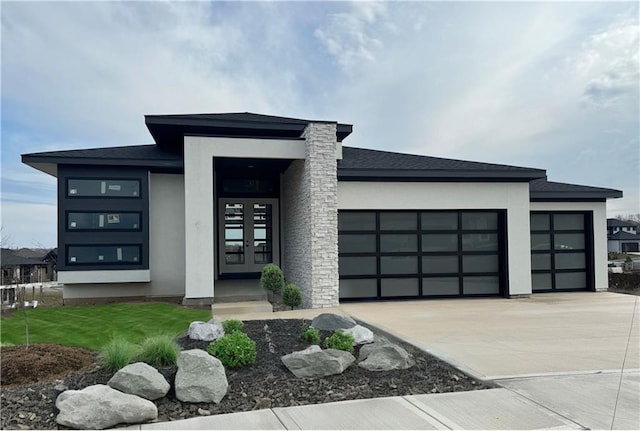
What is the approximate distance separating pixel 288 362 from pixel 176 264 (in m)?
8.84

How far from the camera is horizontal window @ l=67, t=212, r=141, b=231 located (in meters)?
12.1

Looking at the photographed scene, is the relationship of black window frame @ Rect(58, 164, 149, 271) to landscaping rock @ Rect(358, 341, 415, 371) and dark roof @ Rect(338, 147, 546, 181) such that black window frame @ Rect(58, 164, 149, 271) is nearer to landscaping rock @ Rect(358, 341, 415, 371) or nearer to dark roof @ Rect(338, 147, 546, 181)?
dark roof @ Rect(338, 147, 546, 181)

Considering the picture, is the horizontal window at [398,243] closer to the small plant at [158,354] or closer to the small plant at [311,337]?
the small plant at [311,337]

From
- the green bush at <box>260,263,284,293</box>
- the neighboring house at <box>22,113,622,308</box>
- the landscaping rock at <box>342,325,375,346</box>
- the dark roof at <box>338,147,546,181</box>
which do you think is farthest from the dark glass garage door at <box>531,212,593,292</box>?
the landscaping rock at <box>342,325,375,346</box>

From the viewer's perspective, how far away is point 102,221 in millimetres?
12281

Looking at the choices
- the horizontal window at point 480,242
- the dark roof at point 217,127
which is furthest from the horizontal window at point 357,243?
the dark roof at point 217,127

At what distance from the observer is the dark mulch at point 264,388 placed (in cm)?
410

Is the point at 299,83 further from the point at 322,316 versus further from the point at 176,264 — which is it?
the point at 322,316

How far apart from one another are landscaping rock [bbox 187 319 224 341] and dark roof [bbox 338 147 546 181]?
603cm

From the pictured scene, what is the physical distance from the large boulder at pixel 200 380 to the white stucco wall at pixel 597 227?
490 inches

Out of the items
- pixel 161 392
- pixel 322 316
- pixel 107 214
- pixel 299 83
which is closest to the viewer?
pixel 161 392

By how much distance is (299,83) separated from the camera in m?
15.9

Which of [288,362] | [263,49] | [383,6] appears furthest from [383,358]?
[263,49]

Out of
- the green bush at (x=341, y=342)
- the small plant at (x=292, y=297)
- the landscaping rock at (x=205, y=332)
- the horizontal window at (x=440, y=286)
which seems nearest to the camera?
the green bush at (x=341, y=342)
